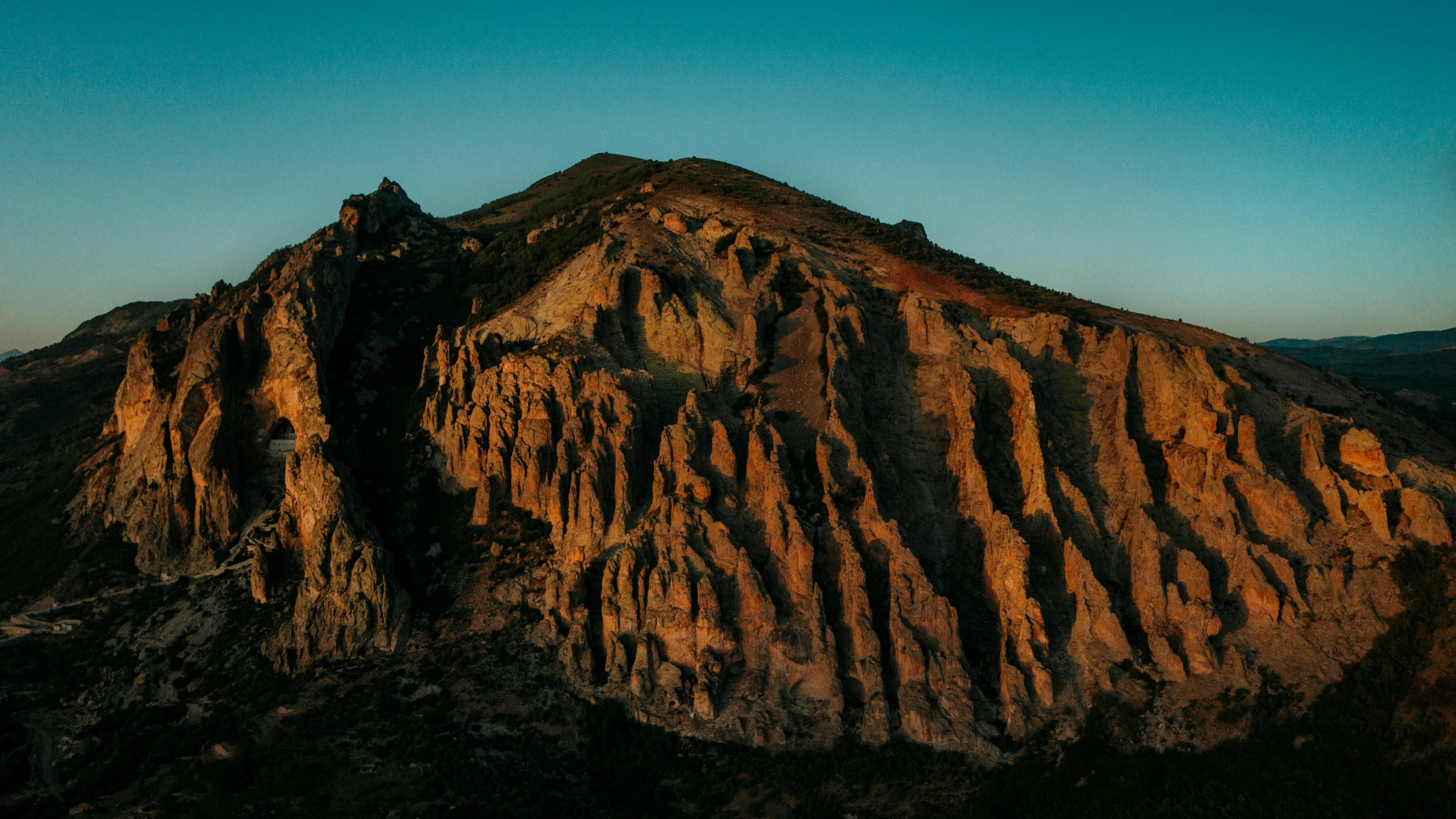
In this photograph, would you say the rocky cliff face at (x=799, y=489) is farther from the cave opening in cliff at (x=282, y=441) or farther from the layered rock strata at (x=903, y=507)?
the cave opening in cliff at (x=282, y=441)

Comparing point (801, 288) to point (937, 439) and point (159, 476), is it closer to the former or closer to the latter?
point (937, 439)

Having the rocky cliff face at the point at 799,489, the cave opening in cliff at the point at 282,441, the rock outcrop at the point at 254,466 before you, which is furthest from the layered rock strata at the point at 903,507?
the cave opening in cliff at the point at 282,441

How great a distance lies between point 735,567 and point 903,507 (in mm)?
13494

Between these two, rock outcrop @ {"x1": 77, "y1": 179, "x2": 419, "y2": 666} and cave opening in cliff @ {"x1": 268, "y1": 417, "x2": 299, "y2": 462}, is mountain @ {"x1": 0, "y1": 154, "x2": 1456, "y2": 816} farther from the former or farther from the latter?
rock outcrop @ {"x1": 77, "y1": 179, "x2": 419, "y2": 666}

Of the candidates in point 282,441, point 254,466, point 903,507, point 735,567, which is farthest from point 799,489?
point 254,466

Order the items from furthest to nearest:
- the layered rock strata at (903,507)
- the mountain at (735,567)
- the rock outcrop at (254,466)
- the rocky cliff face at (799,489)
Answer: the rock outcrop at (254,466), the rocky cliff face at (799,489), the layered rock strata at (903,507), the mountain at (735,567)

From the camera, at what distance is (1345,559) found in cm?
5166

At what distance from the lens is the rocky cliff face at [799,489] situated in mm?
49594

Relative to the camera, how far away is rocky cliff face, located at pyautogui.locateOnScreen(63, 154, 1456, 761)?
49594 mm

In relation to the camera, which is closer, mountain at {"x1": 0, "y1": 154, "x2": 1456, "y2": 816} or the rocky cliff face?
mountain at {"x1": 0, "y1": 154, "x2": 1456, "y2": 816}

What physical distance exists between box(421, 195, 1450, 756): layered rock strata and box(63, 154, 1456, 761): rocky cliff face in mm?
210

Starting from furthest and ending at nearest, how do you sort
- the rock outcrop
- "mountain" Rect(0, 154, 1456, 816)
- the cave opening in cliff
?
1. the cave opening in cliff
2. the rock outcrop
3. "mountain" Rect(0, 154, 1456, 816)

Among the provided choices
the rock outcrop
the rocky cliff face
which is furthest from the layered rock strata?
the rock outcrop

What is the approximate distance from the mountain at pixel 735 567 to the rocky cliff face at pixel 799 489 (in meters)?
0.29
